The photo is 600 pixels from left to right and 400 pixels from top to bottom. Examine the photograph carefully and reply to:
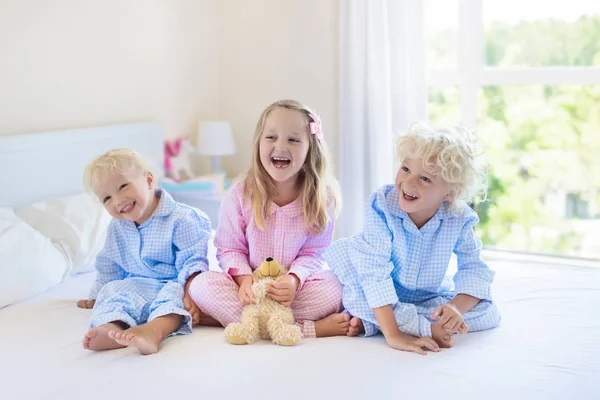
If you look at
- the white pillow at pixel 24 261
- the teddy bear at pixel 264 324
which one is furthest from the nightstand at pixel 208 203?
the teddy bear at pixel 264 324

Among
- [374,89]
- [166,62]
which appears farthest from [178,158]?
[374,89]

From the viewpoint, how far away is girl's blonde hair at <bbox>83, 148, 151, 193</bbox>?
6.97 ft

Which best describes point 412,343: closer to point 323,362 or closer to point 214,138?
point 323,362

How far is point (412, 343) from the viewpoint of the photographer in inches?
72.6

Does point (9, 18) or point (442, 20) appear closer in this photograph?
point (9, 18)

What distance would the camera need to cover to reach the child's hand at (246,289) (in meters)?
2.00

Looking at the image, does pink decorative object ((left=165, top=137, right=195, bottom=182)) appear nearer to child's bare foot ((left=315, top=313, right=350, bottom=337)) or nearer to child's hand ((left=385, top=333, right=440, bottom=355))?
child's bare foot ((left=315, top=313, right=350, bottom=337))

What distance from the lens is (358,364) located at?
1.73 meters

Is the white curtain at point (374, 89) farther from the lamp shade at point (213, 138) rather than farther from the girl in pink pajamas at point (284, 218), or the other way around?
the girl in pink pajamas at point (284, 218)

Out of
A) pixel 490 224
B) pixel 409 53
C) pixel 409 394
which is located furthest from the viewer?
pixel 490 224

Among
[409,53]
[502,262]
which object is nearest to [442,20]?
[409,53]

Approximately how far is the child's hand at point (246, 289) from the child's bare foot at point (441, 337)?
1.61 feet

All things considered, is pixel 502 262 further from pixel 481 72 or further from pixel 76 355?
pixel 76 355

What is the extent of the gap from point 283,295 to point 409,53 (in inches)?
69.2
